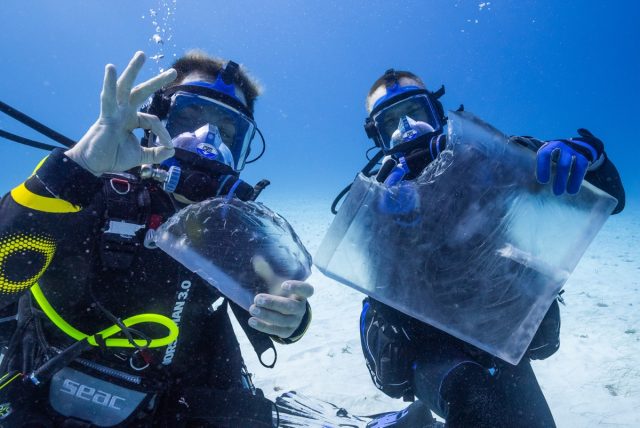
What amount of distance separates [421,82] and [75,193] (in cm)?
417

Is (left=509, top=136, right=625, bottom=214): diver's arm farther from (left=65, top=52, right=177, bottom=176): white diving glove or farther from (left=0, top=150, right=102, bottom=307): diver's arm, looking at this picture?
(left=0, top=150, right=102, bottom=307): diver's arm

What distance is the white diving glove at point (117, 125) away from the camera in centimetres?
166

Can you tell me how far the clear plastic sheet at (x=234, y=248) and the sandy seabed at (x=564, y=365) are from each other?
3297 millimetres

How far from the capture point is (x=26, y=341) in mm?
2025

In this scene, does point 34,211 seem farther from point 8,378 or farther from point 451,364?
point 451,364

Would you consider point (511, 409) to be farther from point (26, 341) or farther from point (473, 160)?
point (26, 341)

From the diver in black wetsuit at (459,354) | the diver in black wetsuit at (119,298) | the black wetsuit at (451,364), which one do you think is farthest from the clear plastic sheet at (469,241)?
the diver in black wetsuit at (119,298)

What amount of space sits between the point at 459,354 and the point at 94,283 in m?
2.79

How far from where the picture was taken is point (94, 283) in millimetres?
2162

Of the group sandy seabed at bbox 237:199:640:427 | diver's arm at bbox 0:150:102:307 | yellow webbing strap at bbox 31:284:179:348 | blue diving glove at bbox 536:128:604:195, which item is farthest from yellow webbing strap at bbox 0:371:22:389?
blue diving glove at bbox 536:128:604:195

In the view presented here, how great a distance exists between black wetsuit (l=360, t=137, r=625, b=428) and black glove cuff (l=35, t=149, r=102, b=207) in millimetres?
2260

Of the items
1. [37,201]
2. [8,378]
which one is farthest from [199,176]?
[8,378]

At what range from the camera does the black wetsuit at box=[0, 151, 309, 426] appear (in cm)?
166

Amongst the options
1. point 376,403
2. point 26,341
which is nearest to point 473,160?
point 26,341
